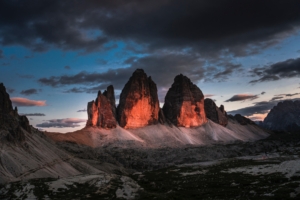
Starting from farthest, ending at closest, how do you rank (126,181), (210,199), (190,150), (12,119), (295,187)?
(190,150) → (12,119) → (126,181) → (210,199) → (295,187)

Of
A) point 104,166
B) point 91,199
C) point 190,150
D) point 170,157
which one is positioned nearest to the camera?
point 91,199

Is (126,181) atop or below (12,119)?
below

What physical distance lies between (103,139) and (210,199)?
155 metres

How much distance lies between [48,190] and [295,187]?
42902mm

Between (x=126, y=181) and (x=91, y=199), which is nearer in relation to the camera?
(x=91, y=199)

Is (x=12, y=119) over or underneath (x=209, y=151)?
over

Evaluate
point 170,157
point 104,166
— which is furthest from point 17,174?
point 170,157

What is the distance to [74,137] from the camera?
610 ft

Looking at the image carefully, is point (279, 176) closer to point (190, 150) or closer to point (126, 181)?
point (126, 181)

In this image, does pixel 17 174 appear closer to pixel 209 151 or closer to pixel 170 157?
pixel 170 157

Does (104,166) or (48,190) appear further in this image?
(104,166)

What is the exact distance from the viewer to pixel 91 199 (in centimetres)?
5344

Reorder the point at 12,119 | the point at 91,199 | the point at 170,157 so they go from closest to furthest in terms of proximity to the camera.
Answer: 1. the point at 91,199
2. the point at 12,119
3. the point at 170,157

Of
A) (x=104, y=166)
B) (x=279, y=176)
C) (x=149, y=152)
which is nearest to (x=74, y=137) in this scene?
(x=149, y=152)
